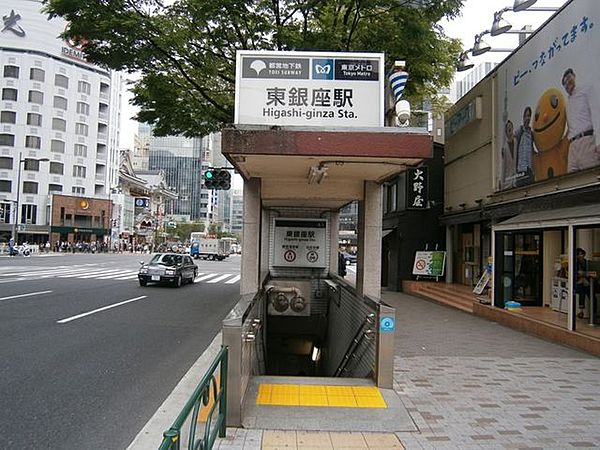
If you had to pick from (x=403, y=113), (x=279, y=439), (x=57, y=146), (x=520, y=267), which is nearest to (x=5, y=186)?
(x=57, y=146)

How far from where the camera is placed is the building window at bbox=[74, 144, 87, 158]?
68375mm

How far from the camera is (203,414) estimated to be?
3.60 metres

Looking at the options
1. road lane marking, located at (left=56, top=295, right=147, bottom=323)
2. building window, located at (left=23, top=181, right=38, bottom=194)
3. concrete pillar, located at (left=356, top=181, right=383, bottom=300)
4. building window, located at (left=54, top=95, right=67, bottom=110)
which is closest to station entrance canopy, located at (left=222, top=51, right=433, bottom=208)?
concrete pillar, located at (left=356, top=181, right=383, bottom=300)

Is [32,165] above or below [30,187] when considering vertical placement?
above

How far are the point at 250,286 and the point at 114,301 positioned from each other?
7.68 meters

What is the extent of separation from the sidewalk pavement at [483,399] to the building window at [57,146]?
217ft

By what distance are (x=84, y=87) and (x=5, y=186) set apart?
17.0 m

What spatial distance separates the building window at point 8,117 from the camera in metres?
62.8

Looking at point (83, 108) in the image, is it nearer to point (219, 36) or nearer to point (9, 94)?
point (9, 94)

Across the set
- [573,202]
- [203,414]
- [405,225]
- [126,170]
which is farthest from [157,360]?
[126,170]

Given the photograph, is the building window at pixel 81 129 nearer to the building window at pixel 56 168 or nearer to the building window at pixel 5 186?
the building window at pixel 56 168

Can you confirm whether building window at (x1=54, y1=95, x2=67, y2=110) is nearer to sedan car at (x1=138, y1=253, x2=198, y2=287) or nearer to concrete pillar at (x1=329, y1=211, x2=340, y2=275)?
sedan car at (x1=138, y1=253, x2=198, y2=287)

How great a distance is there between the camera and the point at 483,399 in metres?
5.94

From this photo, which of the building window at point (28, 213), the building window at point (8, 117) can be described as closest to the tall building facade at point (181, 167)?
the building window at point (28, 213)
